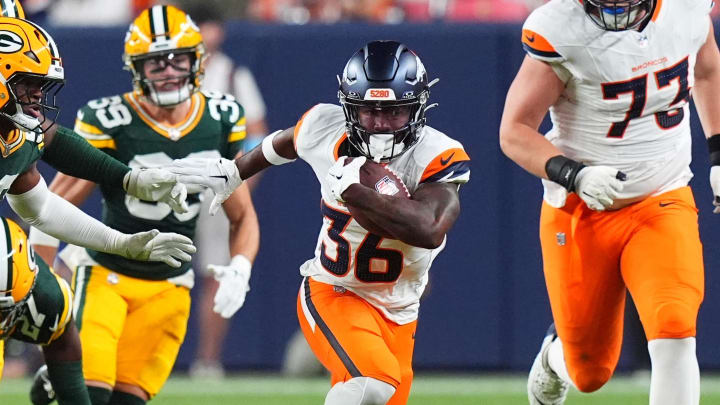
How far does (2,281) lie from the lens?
3.75m

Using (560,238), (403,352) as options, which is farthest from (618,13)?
(403,352)

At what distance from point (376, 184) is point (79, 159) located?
0.98 meters

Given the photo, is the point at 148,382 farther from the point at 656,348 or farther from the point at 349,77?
the point at 656,348

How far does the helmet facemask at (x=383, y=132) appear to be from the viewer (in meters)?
3.94

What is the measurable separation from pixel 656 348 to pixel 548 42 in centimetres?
106

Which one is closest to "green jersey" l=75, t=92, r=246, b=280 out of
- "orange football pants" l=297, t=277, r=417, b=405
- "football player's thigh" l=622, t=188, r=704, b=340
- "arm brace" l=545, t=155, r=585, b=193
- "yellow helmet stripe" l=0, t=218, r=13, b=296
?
"orange football pants" l=297, t=277, r=417, b=405

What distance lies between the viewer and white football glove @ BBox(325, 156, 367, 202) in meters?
3.73

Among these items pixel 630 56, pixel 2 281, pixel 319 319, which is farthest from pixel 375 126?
pixel 2 281

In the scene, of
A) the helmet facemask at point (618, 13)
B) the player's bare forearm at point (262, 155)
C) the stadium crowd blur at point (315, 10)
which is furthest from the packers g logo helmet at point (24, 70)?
the stadium crowd blur at point (315, 10)

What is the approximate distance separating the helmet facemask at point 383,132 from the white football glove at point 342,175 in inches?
5.3

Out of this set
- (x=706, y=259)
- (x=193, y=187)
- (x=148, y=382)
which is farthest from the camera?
(x=706, y=259)

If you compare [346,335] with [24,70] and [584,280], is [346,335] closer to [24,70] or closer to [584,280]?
[584,280]

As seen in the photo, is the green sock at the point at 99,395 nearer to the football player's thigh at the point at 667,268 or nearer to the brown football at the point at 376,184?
the brown football at the point at 376,184

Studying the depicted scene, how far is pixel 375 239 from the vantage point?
159 inches
